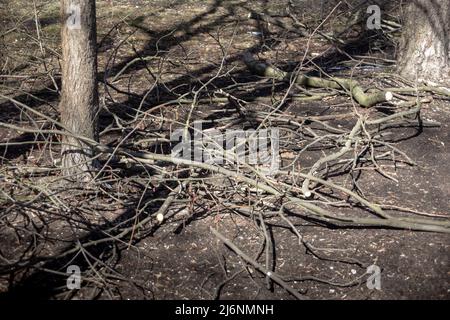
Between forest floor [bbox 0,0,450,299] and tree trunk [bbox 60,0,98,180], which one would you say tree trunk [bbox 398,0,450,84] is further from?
tree trunk [bbox 60,0,98,180]

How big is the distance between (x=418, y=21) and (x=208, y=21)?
3.35 metres

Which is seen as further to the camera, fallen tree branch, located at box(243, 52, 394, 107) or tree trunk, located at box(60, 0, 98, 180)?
fallen tree branch, located at box(243, 52, 394, 107)

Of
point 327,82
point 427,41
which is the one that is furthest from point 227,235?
point 427,41

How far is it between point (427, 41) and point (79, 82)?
385cm

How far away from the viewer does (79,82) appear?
224 inches

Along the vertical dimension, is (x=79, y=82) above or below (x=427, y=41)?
below

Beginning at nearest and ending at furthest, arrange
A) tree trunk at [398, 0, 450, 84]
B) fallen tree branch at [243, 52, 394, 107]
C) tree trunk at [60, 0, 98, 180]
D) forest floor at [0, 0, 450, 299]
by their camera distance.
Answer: forest floor at [0, 0, 450, 299] → tree trunk at [60, 0, 98, 180] → fallen tree branch at [243, 52, 394, 107] → tree trunk at [398, 0, 450, 84]

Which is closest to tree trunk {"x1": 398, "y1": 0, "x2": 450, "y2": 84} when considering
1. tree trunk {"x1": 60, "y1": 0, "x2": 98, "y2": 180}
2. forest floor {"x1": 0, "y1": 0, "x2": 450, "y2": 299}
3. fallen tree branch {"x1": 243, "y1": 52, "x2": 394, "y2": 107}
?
forest floor {"x1": 0, "y1": 0, "x2": 450, "y2": 299}

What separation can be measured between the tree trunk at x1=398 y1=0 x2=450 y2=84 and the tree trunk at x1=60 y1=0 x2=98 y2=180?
3565mm

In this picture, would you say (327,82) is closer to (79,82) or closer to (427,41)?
(427,41)

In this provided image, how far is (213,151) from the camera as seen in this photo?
586 centimetres

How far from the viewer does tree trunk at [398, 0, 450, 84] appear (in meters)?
7.62

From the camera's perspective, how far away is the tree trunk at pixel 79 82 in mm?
5523
